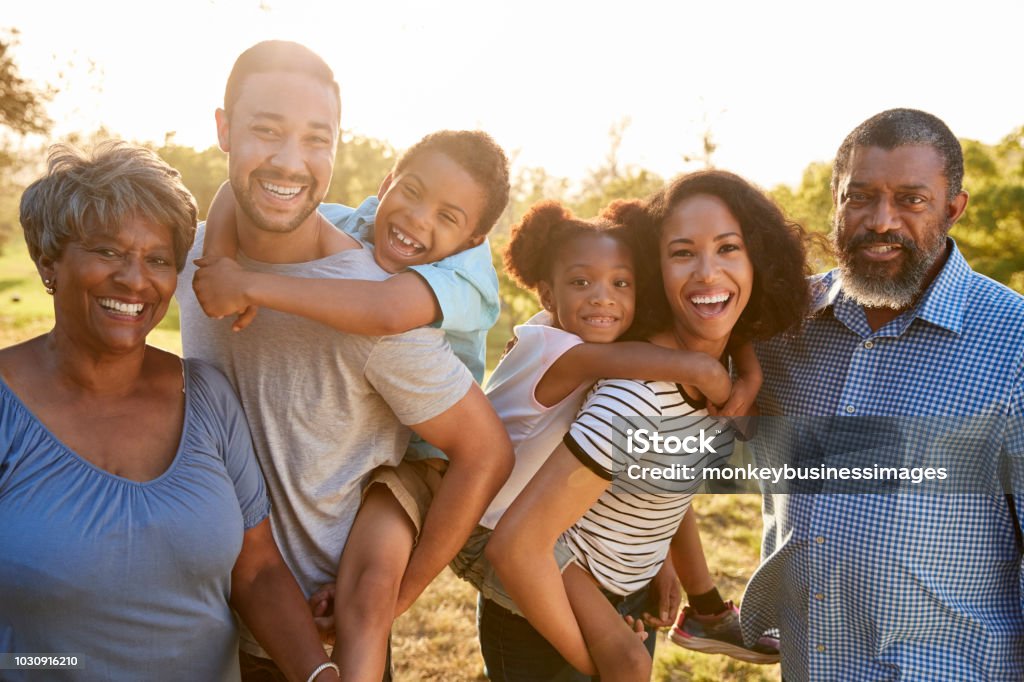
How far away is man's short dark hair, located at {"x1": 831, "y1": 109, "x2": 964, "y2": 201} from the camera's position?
9.37 feet

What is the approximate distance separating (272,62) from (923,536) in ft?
7.93

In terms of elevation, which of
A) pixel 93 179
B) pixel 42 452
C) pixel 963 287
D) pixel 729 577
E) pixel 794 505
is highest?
pixel 963 287

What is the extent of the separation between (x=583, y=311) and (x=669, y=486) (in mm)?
676

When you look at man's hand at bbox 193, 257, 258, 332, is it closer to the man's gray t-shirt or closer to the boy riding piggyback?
the boy riding piggyback

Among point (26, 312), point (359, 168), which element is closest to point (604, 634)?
point (359, 168)

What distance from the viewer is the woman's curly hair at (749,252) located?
2.59 metres

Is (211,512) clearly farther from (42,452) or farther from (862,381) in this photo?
(862,381)

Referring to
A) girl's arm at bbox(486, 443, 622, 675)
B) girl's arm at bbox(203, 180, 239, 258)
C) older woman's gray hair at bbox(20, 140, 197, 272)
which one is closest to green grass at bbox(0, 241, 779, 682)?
girl's arm at bbox(486, 443, 622, 675)

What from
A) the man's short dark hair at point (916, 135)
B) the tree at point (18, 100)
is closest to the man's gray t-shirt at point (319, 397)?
the man's short dark hair at point (916, 135)

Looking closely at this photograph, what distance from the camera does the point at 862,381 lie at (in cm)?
277

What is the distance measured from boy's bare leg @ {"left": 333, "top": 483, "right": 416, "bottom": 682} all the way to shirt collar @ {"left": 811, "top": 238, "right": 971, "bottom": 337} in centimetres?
163

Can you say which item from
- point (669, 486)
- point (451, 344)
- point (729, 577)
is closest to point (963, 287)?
point (669, 486)

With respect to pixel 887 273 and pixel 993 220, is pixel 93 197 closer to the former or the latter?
pixel 887 273

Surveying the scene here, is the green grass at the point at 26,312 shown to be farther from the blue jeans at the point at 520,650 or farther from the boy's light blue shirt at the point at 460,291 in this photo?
the blue jeans at the point at 520,650
